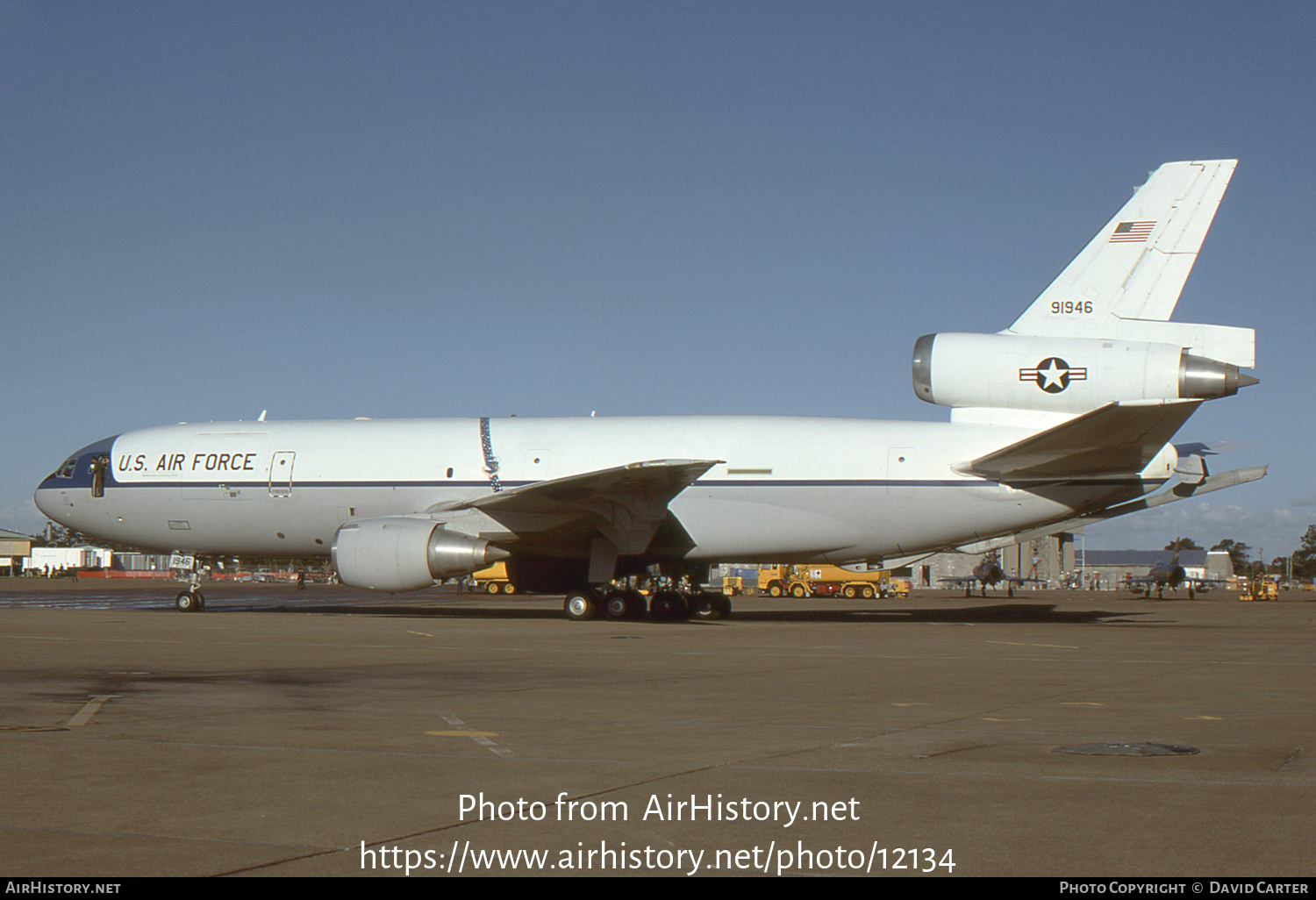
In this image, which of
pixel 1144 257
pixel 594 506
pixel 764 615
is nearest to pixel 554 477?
pixel 594 506

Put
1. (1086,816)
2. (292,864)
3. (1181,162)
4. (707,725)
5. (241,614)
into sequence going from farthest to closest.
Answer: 1. (241,614)
2. (1181,162)
3. (707,725)
4. (1086,816)
5. (292,864)

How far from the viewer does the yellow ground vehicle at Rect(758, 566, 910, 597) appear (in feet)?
180

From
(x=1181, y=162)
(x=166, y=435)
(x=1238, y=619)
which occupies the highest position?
(x=1181, y=162)

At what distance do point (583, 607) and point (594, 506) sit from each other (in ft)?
7.98

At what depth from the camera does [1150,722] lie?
824 cm

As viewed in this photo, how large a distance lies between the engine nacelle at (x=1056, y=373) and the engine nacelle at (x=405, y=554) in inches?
380

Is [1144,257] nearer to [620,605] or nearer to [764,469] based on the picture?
[764,469]

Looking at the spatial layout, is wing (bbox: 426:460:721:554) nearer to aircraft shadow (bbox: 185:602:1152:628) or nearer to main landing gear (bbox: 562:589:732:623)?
main landing gear (bbox: 562:589:732:623)

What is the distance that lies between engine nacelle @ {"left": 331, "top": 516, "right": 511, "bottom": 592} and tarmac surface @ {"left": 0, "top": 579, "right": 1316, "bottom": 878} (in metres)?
8.17

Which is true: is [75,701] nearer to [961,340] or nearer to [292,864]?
[292,864]

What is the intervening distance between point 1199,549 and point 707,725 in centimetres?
14081

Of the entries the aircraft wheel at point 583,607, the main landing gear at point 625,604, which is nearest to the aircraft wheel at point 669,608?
the main landing gear at point 625,604

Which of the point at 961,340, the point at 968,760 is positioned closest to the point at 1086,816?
the point at 968,760

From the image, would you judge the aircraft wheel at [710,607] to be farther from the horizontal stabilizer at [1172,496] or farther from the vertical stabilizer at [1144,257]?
the vertical stabilizer at [1144,257]
